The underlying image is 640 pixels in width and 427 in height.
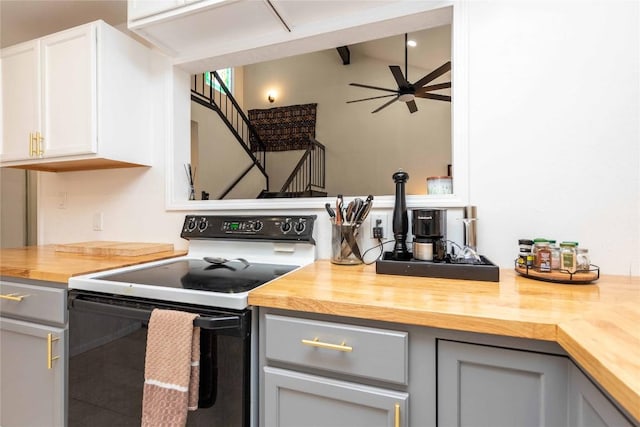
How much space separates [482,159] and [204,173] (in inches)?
148

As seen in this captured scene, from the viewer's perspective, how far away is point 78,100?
1.63 metres

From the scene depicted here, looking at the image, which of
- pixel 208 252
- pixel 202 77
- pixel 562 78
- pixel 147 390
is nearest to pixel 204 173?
pixel 202 77

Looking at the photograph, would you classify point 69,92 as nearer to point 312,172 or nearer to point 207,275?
point 207,275

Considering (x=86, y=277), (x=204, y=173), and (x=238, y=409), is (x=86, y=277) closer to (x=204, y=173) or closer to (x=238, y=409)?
(x=238, y=409)

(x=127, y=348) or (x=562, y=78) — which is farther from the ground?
(x=562, y=78)

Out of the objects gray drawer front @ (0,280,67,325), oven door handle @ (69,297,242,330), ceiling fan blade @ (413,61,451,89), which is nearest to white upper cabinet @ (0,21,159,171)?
gray drawer front @ (0,280,67,325)

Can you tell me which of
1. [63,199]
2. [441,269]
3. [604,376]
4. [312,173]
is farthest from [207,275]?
[312,173]

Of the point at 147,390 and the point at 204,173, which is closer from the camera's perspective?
the point at 147,390

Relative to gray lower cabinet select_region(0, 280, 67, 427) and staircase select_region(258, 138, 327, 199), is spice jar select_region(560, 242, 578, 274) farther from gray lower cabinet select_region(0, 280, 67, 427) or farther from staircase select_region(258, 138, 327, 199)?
staircase select_region(258, 138, 327, 199)

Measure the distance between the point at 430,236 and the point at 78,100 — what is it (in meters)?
1.91

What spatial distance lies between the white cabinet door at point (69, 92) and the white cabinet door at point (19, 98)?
3.1 inches

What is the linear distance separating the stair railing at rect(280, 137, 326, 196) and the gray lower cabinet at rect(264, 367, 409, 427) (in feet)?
14.3

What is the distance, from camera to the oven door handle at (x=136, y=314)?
0.87 meters

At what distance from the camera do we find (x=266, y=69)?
19.8 ft
